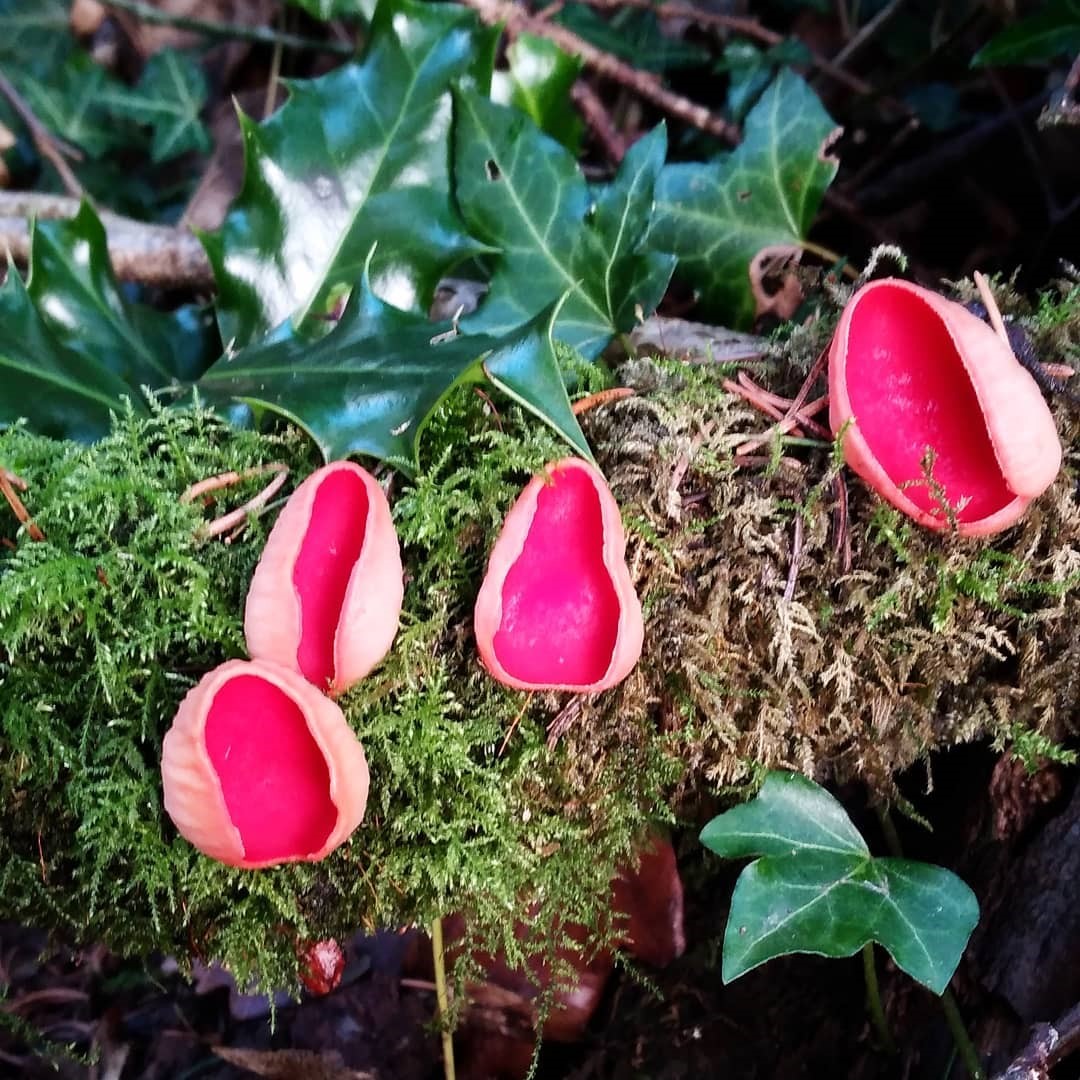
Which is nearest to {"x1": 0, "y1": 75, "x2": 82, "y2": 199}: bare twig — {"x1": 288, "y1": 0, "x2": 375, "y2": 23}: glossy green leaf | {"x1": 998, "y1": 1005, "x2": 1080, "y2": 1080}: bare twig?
{"x1": 288, "y1": 0, "x2": 375, "y2": 23}: glossy green leaf

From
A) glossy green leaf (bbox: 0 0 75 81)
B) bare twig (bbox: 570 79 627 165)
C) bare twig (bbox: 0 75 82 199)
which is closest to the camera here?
bare twig (bbox: 570 79 627 165)

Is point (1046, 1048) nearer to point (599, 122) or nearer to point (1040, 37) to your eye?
point (1040, 37)

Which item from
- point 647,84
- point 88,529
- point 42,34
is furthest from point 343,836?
point 42,34

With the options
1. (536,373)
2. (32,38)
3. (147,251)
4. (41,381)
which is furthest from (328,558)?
(32,38)

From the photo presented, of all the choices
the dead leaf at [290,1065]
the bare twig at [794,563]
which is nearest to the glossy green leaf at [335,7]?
the bare twig at [794,563]

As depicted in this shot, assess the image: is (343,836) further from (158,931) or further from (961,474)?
(961,474)

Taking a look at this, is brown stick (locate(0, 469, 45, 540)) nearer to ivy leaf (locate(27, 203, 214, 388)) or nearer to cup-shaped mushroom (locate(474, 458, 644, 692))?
ivy leaf (locate(27, 203, 214, 388))

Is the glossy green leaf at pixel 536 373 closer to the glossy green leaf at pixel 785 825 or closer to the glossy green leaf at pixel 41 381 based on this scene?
the glossy green leaf at pixel 785 825
